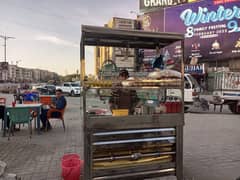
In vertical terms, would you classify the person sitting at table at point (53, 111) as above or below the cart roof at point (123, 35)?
below

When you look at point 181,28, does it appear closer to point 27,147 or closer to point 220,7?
point 220,7

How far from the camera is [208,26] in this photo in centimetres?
2478

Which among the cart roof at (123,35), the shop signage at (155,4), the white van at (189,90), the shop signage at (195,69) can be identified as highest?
the shop signage at (155,4)

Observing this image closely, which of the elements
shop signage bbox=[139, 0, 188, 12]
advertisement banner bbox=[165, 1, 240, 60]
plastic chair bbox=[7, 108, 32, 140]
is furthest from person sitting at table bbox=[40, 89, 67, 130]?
shop signage bbox=[139, 0, 188, 12]

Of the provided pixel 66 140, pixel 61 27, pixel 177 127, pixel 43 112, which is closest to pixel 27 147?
pixel 66 140

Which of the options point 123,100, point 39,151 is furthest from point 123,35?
point 39,151

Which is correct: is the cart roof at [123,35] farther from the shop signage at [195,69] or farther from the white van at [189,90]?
the shop signage at [195,69]

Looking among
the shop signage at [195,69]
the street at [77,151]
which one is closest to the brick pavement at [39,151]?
the street at [77,151]

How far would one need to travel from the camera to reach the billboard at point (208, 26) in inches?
918

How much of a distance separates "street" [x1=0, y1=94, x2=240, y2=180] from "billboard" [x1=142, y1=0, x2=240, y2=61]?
58.8 ft

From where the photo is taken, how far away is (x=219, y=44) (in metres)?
24.3

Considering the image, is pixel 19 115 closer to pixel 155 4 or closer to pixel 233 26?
pixel 233 26

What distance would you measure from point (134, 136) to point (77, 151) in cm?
237

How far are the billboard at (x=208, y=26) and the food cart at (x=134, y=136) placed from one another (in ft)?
72.8
